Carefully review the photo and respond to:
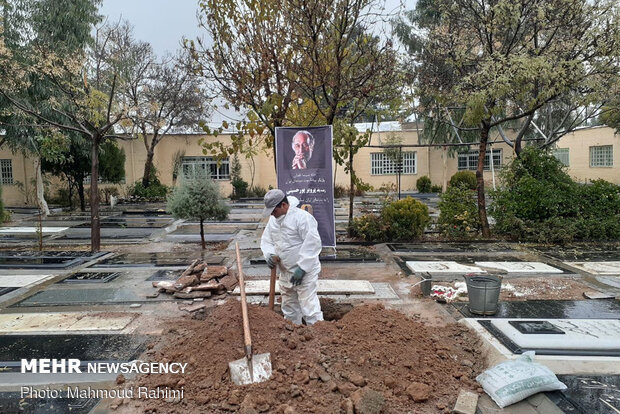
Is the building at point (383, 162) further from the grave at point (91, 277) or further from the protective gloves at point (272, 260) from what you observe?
the protective gloves at point (272, 260)

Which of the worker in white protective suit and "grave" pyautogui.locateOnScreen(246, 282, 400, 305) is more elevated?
the worker in white protective suit

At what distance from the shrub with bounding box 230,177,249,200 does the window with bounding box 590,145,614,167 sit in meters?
20.1

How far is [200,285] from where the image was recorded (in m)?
6.10

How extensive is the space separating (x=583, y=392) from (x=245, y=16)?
799 centimetres

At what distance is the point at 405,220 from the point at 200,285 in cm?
529

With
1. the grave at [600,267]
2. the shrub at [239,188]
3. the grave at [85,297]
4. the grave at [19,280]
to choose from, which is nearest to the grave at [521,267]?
the grave at [600,267]

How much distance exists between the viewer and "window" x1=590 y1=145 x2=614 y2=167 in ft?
77.7

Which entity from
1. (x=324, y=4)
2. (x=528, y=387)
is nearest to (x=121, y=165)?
(x=324, y=4)

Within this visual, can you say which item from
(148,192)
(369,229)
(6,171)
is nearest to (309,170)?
(369,229)

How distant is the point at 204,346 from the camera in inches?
145

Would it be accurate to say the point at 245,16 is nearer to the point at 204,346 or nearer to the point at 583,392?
the point at 204,346

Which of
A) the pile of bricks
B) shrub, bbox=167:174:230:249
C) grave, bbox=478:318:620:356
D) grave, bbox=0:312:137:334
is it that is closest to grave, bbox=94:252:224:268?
shrub, bbox=167:174:230:249

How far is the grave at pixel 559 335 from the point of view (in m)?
3.73

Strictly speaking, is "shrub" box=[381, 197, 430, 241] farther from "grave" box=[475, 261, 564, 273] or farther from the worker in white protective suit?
the worker in white protective suit
